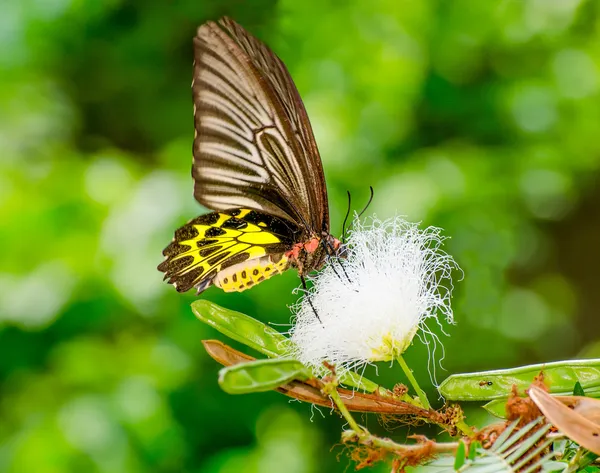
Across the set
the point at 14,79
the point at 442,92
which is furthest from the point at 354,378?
the point at 14,79

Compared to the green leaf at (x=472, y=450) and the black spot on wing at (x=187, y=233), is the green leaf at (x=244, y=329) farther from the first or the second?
the black spot on wing at (x=187, y=233)

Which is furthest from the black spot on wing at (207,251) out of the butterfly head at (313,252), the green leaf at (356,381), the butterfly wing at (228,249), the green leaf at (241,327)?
the green leaf at (356,381)

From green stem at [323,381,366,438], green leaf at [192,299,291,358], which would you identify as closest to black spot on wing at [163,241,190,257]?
green leaf at [192,299,291,358]

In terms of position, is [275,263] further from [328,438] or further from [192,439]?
[328,438]

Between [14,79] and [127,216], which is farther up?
[14,79]

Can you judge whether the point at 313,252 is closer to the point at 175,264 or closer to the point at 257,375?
the point at 175,264

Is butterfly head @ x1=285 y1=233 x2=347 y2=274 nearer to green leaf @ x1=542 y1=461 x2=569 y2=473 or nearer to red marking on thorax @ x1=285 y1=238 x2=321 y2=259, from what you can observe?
red marking on thorax @ x1=285 y1=238 x2=321 y2=259
